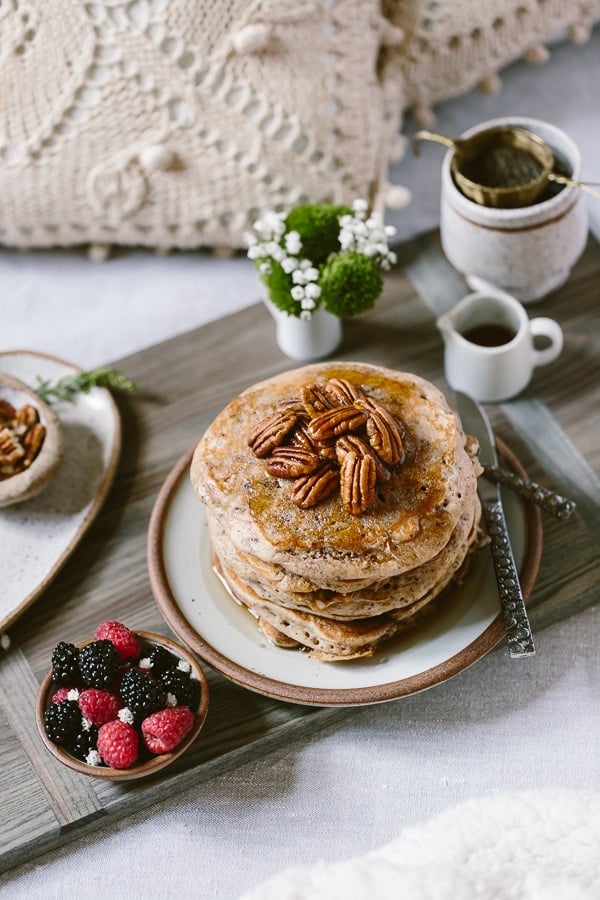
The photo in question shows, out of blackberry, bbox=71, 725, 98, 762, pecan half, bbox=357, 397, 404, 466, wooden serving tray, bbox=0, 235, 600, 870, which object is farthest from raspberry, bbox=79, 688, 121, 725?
pecan half, bbox=357, 397, 404, 466

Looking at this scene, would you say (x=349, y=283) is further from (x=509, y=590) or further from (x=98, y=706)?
(x=98, y=706)

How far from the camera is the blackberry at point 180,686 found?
61.7 inches

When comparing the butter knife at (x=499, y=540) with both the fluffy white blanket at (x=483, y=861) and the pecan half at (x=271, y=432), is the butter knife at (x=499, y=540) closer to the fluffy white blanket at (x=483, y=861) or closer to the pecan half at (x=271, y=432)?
the fluffy white blanket at (x=483, y=861)

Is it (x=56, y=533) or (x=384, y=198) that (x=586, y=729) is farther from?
(x=384, y=198)

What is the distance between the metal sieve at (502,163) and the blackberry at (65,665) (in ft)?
3.71

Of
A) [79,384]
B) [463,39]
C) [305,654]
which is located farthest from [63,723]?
[463,39]

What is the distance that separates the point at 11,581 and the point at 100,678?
34cm

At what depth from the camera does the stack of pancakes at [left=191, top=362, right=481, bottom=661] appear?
1.50m

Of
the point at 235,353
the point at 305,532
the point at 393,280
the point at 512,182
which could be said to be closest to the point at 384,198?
the point at 393,280

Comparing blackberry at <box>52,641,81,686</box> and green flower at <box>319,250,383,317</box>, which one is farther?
green flower at <box>319,250,383,317</box>

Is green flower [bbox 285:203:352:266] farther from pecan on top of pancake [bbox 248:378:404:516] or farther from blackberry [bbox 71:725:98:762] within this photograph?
blackberry [bbox 71:725:98:762]

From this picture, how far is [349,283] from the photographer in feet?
6.09

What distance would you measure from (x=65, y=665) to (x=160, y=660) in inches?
6.0

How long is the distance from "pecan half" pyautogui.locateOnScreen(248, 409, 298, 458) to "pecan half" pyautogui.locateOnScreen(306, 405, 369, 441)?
4 cm
